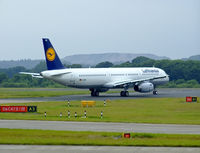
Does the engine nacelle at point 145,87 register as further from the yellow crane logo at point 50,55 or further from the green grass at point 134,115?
the green grass at point 134,115

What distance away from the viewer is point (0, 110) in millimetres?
55406

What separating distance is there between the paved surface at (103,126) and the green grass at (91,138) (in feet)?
8.66

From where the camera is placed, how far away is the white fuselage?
268 ft

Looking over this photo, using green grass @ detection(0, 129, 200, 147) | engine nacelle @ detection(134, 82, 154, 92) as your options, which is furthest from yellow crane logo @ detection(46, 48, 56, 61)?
green grass @ detection(0, 129, 200, 147)

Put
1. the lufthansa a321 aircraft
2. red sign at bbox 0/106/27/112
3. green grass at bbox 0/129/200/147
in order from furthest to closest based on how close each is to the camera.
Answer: the lufthansa a321 aircraft, red sign at bbox 0/106/27/112, green grass at bbox 0/129/200/147

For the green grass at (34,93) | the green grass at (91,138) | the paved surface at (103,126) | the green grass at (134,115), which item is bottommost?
the green grass at (34,93)

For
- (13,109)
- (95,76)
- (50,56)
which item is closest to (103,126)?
(13,109)

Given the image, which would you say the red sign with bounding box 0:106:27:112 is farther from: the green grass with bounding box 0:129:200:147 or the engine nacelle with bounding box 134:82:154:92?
the engine nacelle with bounding box 134:82:154:92

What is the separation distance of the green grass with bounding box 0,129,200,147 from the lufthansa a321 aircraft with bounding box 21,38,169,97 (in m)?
45.2

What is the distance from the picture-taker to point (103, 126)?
40.2 meters

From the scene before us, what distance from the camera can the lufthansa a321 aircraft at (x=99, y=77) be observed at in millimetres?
81250

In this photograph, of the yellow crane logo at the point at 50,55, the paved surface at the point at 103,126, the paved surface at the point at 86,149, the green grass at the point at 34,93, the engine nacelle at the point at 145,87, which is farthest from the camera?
the green grass at the point at 34,93

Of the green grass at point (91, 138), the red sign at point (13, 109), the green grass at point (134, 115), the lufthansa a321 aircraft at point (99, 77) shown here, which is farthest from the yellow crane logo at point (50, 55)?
the green grass at point (91, 138)

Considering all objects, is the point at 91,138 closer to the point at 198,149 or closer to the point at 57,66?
the point at 198,149
